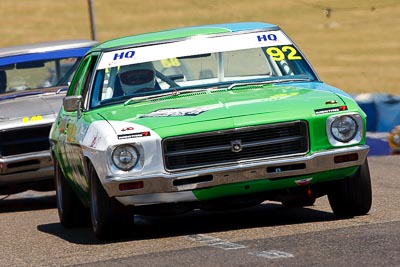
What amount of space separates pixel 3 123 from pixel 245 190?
4.59 m

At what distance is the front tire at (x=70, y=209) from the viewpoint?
10.3m

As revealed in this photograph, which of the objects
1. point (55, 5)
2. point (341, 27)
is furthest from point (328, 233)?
point (55, 5)

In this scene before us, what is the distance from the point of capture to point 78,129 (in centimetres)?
942

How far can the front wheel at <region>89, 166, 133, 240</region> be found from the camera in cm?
873

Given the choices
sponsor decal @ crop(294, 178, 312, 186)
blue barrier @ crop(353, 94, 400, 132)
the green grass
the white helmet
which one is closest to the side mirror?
the white helmet

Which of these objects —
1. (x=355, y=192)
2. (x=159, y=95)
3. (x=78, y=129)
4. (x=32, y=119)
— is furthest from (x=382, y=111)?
(x=78, y=129)

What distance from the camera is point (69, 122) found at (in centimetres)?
1002

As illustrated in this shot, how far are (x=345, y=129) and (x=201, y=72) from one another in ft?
5.14

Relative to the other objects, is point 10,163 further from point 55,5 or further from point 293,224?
point 55,5

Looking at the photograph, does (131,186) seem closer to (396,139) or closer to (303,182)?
(303,182)

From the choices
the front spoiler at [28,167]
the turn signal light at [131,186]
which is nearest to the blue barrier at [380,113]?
the front spoiler at [28,167]

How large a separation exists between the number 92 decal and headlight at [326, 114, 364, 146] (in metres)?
1.34

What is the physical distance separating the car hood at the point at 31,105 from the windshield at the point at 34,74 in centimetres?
61

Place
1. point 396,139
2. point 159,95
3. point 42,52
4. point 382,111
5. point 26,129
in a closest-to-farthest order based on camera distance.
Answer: point 159,95
point 26,129
point 42,52
point 396,139
point 382,111
